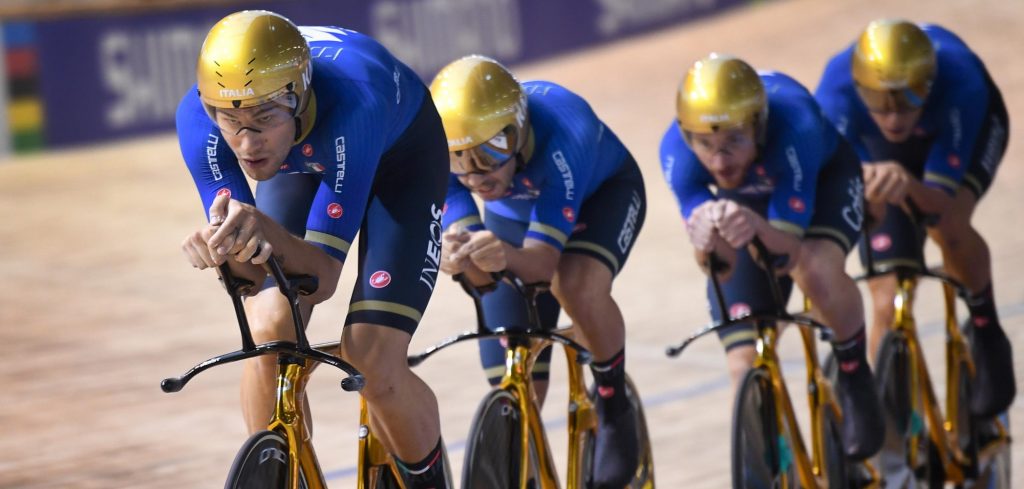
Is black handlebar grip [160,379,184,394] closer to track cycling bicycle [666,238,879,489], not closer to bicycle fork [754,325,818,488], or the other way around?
track cycling bicycle [666,238,879,489]

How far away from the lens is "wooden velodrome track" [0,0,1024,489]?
16.2 ft

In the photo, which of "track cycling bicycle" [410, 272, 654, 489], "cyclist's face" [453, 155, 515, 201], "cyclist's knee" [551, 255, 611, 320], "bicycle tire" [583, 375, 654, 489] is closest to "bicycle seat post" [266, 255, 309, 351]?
"track cycling bicycle" [410, 272, 654, 489]

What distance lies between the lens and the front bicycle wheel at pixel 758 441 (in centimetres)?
343

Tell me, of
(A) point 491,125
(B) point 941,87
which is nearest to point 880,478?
(B) point 941,87

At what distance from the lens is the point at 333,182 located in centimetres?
273

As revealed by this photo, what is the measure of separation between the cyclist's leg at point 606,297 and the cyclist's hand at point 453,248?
0.49 m

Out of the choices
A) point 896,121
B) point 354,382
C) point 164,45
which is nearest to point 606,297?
point 354,382

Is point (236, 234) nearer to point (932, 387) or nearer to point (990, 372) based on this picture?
point (932, 387)

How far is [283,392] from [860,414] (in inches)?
76.3

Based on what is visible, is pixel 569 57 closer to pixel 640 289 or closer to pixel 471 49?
pixel 471 49

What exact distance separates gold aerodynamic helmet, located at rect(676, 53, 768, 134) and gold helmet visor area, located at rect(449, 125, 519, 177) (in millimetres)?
532

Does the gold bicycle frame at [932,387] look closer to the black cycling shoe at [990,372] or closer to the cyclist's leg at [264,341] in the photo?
the black cycling shoe at [990,372]

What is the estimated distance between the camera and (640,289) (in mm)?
7637

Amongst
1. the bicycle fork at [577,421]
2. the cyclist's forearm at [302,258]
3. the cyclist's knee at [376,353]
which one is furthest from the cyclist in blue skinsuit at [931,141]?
the cyclist's forearm at [302,258]
